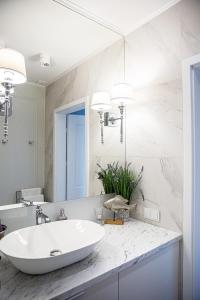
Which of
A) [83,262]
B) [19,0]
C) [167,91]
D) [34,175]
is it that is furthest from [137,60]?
[83,262]

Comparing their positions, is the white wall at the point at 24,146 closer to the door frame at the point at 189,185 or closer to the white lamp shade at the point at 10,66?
the white lamp shade at the point at 10,66

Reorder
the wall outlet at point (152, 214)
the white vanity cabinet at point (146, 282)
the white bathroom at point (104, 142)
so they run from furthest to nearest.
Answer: the wall outlet at point (152, 214), the white bathroom at point (104, 142), the white vanity cabinet at point (146, 282)

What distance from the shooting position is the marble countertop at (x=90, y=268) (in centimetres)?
77

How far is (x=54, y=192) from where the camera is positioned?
1403 millimetres

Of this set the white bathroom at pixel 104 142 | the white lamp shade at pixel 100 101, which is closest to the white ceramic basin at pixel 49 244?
the white bathroom at pixel 104 142

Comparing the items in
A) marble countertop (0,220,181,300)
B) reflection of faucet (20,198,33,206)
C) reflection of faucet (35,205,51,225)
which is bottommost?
marble countertop (0,220,181,300)

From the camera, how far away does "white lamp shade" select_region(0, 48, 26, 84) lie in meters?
1.12

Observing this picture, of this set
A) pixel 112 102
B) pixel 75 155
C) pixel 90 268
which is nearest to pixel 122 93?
→ pixel 112 102

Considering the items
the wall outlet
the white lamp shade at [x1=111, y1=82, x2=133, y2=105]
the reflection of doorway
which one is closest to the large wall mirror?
the reflection of doorway

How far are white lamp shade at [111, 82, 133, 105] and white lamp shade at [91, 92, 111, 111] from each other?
9 cm

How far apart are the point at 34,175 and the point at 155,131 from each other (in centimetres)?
90

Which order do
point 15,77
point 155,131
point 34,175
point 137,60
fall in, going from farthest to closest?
point 137,60 → point 155,131 → point 34,175 → point 15,77

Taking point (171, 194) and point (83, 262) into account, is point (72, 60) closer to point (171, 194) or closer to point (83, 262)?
point (171, 194)

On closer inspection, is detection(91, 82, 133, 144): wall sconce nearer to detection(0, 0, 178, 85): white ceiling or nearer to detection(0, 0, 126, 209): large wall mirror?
detection(0, 0, 126, 209): large wall mirror
